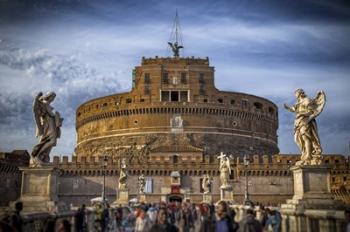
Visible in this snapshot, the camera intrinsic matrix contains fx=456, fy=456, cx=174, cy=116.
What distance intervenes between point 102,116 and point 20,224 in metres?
56.3

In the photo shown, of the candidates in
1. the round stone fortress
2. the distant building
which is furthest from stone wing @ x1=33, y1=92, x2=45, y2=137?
the round stone fortress

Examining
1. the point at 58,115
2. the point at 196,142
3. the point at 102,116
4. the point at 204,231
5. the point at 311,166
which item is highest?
the point at 102,116

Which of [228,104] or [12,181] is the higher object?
[228,104]

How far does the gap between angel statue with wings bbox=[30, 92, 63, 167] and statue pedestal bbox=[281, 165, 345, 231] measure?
5390mm

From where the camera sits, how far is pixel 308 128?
10203 millimetres

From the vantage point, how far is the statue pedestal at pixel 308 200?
8977mm

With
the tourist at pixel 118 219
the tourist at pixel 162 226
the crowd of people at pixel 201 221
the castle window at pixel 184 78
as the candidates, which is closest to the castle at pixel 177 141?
the castle window at pixel 184 78

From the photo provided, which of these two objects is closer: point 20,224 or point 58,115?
point 20,224

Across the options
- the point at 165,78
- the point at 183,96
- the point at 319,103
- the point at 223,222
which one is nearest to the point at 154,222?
the point at 223,222

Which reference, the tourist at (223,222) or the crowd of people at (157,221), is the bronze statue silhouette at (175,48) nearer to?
the crowd of people at (157,221)

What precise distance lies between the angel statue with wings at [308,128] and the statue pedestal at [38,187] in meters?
5.48

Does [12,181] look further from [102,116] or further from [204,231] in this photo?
[204,231]

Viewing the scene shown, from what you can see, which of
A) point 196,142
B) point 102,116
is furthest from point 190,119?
point 102,116

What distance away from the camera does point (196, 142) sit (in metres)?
57.1
